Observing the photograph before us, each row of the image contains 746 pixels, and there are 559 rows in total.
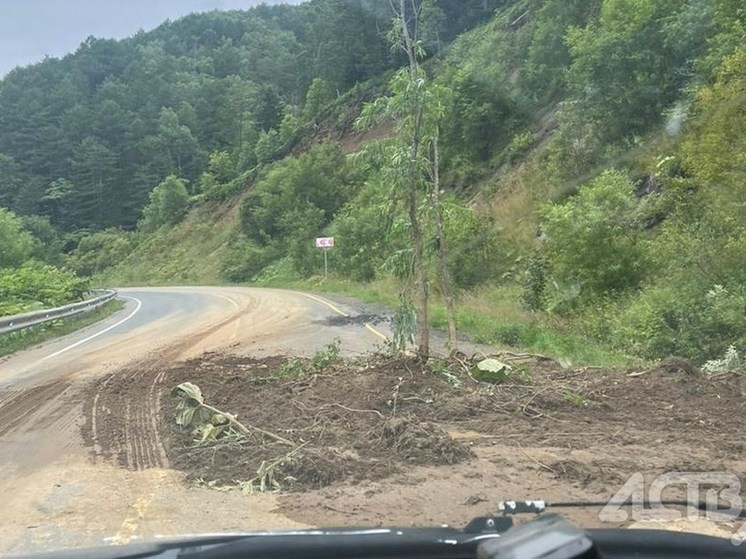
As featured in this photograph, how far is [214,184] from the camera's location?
81.2m

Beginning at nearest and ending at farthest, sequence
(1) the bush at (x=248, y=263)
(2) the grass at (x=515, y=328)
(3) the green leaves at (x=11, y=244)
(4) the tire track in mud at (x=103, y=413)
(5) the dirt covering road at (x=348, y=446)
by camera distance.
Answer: (5) the dirt covering road at (x=348, y=446)
(4) the tire track in mud at (x=103, y=413)
(2) the grass at (x=515, y=328)
(3) the green leaves at (x=11, y=244)
(1) the bush at (x=248, y=263)

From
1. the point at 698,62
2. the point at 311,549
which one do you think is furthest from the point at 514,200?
the point at 311,549

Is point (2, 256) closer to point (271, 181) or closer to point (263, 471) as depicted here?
point (271, 181)

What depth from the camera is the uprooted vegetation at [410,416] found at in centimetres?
648

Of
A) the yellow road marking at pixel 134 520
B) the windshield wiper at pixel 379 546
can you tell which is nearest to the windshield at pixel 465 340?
the yellow road marking at pixel 134 520

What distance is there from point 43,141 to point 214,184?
3965 centimetres

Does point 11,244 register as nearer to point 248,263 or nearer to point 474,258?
point 248,263

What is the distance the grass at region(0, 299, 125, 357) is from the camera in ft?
57.1

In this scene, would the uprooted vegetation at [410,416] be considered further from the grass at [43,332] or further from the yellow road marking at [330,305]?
the yellow road marking at [330,305]

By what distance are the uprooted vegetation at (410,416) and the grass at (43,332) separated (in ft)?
30.0

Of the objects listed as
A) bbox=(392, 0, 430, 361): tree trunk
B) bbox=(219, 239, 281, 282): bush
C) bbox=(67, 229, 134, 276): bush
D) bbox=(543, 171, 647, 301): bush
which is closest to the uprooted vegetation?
bbox=(392, 0, 430, 361): tree trunk

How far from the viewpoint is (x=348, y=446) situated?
22.8 ft

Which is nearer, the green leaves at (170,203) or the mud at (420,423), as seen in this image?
the mud at (420,423)
